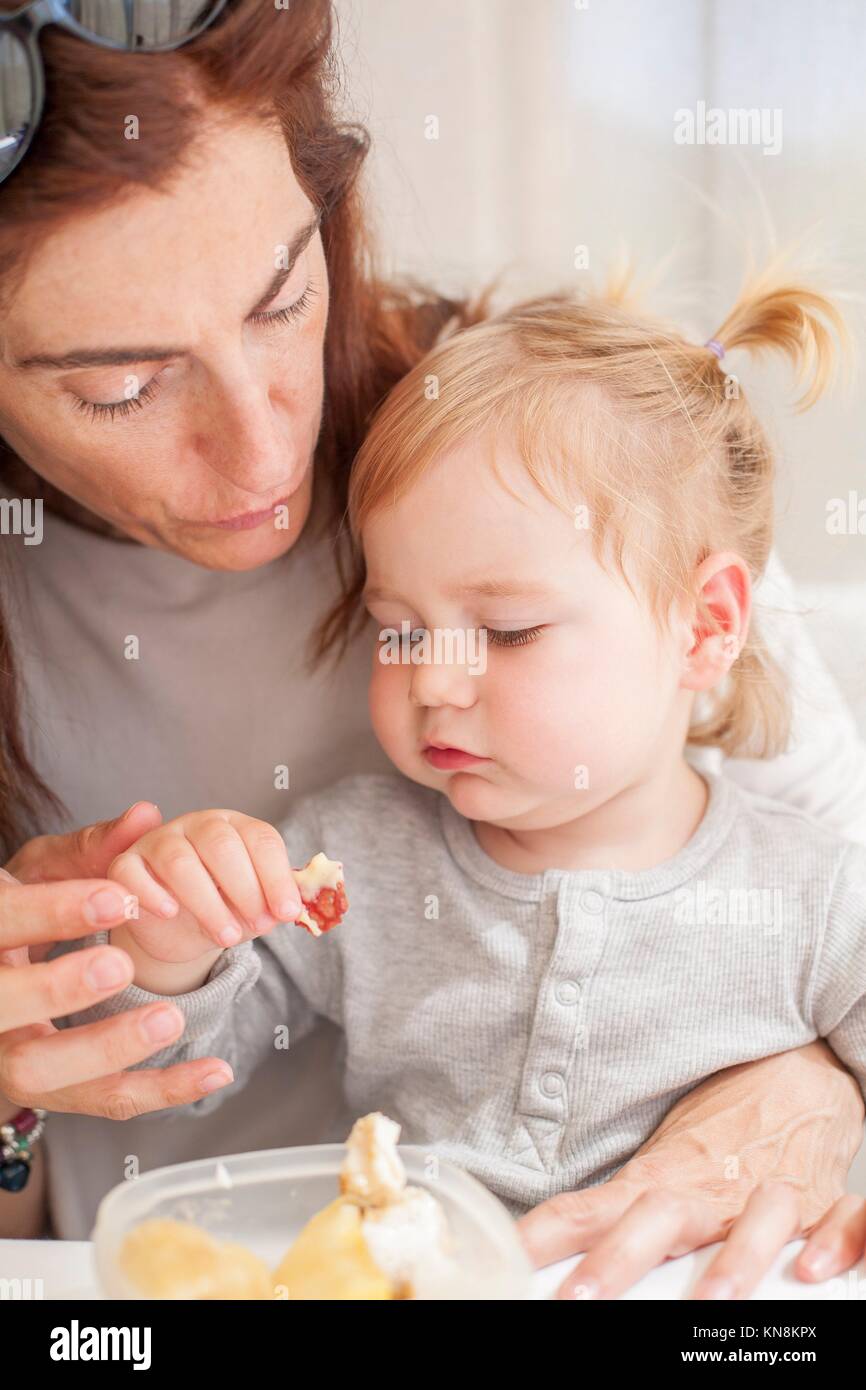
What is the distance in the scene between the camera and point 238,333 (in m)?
0.88

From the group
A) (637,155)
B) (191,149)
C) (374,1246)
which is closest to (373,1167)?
(374,1246)

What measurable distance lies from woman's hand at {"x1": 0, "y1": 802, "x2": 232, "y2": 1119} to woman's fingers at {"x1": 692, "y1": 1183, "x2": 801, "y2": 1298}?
347 mm

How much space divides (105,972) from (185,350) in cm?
43

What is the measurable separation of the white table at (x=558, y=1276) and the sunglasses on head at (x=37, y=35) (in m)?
0.71

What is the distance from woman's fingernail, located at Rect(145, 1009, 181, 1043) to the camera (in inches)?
30.8

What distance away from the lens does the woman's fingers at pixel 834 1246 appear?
759 millimetres

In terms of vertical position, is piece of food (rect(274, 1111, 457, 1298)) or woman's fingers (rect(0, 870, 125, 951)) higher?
woman's fingers (rect(0, 870, 125, 951))

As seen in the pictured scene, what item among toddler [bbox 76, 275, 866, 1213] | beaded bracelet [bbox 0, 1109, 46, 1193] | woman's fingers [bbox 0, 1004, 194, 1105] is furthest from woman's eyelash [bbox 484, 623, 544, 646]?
beaded bracelet [bbox 0, 1109, 46, 1193]

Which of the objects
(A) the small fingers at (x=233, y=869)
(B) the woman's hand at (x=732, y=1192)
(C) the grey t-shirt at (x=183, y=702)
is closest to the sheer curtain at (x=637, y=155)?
(C) the grey t-shirt at (x=183, y=702)

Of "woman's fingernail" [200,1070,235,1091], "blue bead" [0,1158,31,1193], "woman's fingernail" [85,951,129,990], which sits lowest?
"blue bead" [0,1158,31,1193]

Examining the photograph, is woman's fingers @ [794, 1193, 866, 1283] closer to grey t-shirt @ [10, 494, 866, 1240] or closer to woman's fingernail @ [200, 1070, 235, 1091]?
woman's fingernail @ [200, 1070, 235, 1091]

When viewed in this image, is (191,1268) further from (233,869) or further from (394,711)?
(394,711)

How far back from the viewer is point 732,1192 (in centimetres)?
87
